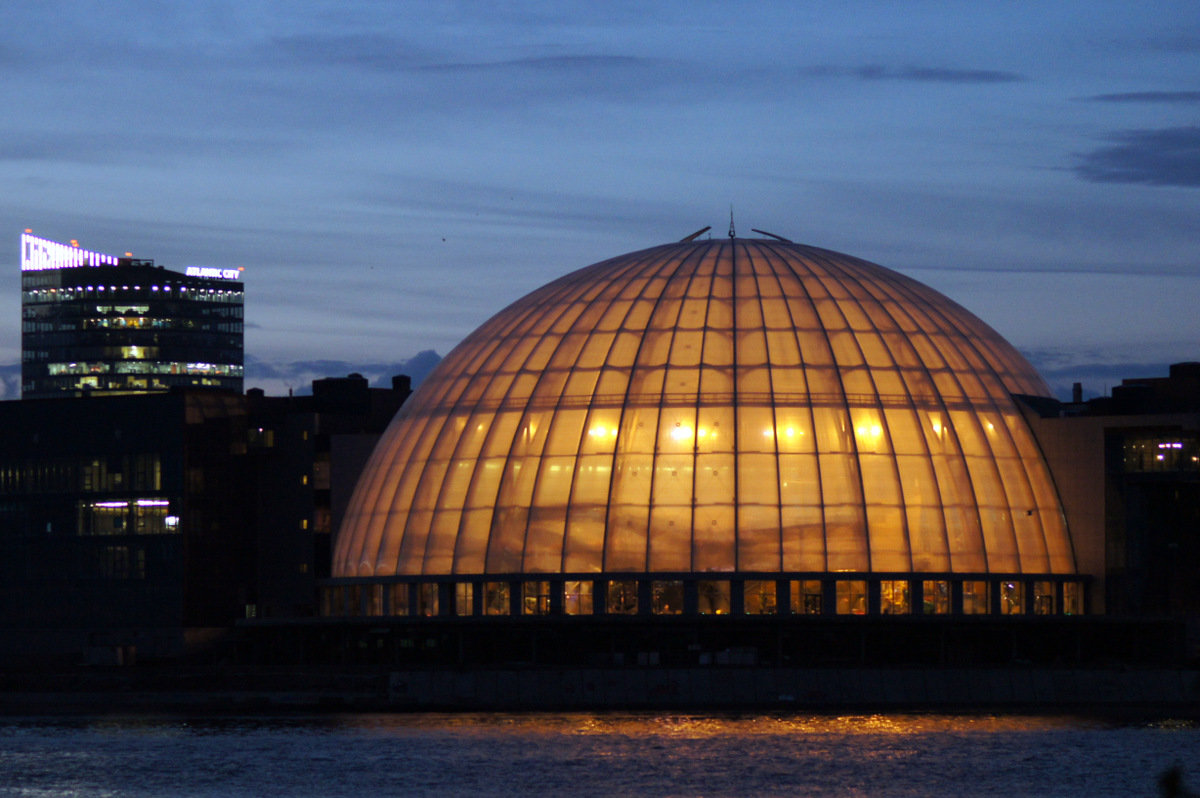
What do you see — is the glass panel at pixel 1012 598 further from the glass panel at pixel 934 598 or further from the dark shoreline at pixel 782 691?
the dark shoreline at pixel 782 691

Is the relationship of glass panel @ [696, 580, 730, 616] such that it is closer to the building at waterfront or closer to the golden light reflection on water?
the building at waterfront

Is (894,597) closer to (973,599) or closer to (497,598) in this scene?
(973,599)

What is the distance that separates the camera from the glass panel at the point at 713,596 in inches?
3378

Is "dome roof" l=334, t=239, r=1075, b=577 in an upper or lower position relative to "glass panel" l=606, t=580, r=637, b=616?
upper

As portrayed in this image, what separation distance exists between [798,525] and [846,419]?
18.4ft

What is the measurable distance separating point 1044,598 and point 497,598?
875 inches

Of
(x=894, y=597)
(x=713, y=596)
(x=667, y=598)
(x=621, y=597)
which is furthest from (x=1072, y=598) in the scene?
(x=621, y=597)

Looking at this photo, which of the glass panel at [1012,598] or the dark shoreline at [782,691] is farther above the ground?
the glass panel at [1012,598]

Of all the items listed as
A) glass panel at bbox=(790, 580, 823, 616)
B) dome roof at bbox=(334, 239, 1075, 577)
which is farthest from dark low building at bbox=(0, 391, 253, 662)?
glass panel at bbox=(790, 580, 823, 616)

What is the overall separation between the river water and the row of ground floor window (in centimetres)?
941

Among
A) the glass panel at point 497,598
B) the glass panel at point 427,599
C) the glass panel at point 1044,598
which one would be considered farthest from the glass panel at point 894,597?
the glass panel at point 427,599

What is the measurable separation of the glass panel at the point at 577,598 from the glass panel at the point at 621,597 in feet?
2.86

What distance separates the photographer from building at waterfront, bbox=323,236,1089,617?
86.9 meters

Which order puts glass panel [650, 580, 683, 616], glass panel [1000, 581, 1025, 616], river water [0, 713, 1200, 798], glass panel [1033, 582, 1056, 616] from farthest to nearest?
1. glass panel [1033, 582, 1056, 616]
2. glass panel [1000, 581, 1025, 616]
3. glass panel [650, 580, 683, 616]
4. river water [0, 713, 1200, 798]
